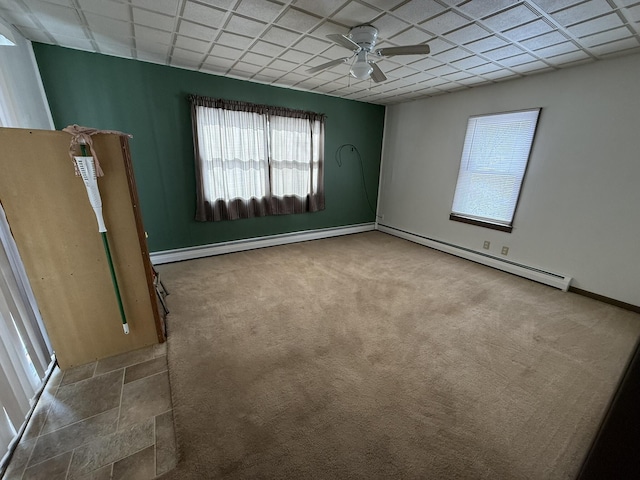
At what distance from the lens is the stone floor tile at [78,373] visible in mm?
1744

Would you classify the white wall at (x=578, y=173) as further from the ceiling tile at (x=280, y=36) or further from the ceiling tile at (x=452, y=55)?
the ceiling tile at (x=280, y=36)

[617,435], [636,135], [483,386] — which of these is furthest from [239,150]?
[636,135]

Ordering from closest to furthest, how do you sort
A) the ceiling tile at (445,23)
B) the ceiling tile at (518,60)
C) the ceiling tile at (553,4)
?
the ceiling tile at (553,4) < the ceiling tile at (445,23) < the ceiling tile at (518,60)

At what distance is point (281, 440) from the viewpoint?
1.38 metres

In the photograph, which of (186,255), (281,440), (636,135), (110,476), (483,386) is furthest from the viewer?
(186,255)

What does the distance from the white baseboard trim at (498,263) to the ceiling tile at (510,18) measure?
2778 mm

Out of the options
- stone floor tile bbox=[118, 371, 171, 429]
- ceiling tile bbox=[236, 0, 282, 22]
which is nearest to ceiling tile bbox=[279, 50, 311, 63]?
ceiling tile bbox=[236, 0, 282, 22]

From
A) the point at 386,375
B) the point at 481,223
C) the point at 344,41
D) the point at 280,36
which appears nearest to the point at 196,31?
the point at 280,36

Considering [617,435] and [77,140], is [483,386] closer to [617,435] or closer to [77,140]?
[617,435]

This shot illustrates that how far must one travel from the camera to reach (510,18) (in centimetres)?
193

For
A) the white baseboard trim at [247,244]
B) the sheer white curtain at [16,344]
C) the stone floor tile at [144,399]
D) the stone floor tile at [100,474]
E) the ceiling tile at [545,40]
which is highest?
the ceiling tile at [545,40]

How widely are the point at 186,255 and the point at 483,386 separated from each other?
3.74m

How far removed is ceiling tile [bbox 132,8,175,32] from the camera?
2010 mm

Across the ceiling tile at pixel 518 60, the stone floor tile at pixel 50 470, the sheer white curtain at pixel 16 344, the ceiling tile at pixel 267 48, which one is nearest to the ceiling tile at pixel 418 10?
the ceiling tile at pixel 267 48
